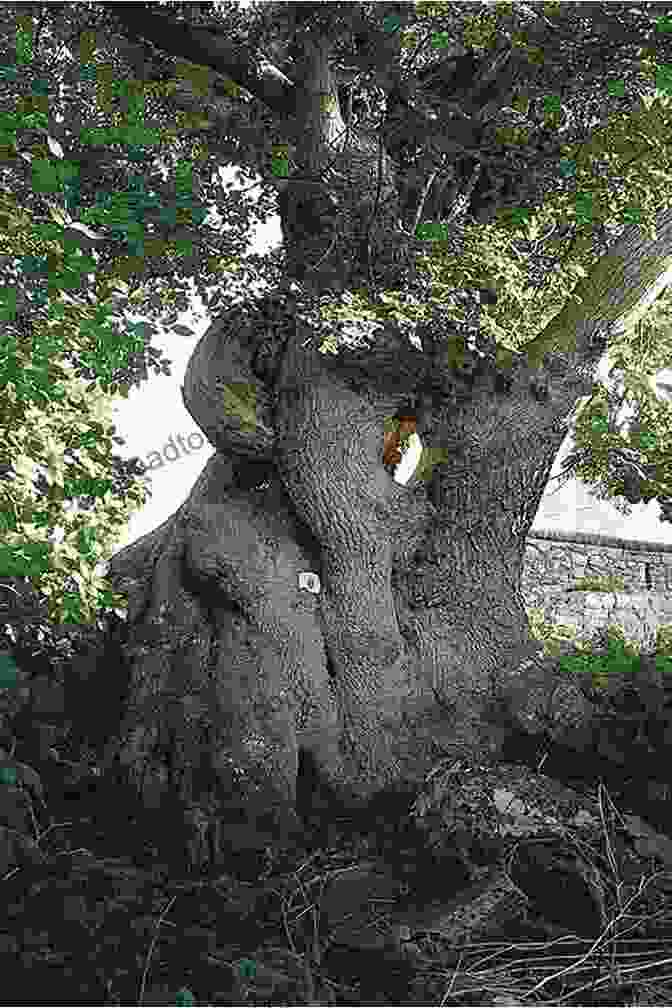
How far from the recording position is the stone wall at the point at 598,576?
1099 centimetres

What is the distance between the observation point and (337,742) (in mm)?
4895

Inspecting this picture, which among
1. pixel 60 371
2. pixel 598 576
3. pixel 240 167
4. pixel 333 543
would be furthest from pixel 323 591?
pixel 598 576

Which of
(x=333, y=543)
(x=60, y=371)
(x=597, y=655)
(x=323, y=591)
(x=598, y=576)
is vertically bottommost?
(x=597, y=655)

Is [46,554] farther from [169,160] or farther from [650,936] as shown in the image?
[650,936]

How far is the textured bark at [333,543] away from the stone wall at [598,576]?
5527 millimetres

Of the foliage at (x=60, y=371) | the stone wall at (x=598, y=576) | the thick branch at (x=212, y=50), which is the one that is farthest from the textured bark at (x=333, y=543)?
the stone wall at (x=598, y=576)

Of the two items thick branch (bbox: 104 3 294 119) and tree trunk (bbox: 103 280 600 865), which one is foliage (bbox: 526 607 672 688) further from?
thick branch (bbox: 104 3 294 119)

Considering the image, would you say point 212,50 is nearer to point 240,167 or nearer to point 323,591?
point 240,167

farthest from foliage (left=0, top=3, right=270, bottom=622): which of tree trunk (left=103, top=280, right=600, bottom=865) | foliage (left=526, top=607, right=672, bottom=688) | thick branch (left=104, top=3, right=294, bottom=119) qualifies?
foliage (left=526, top=607, right=672, bottom=688)

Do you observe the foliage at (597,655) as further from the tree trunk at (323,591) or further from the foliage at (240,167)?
the foliage at (240,167)

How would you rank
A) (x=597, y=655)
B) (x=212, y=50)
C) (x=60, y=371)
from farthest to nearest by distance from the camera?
1. (x=597, y=655)
2. (x=212, y=50)
3. (x=60, y=371)

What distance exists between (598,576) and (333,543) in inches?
264

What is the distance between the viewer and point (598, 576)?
1120 centimetres

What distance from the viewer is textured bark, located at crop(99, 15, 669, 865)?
15.2 feet
